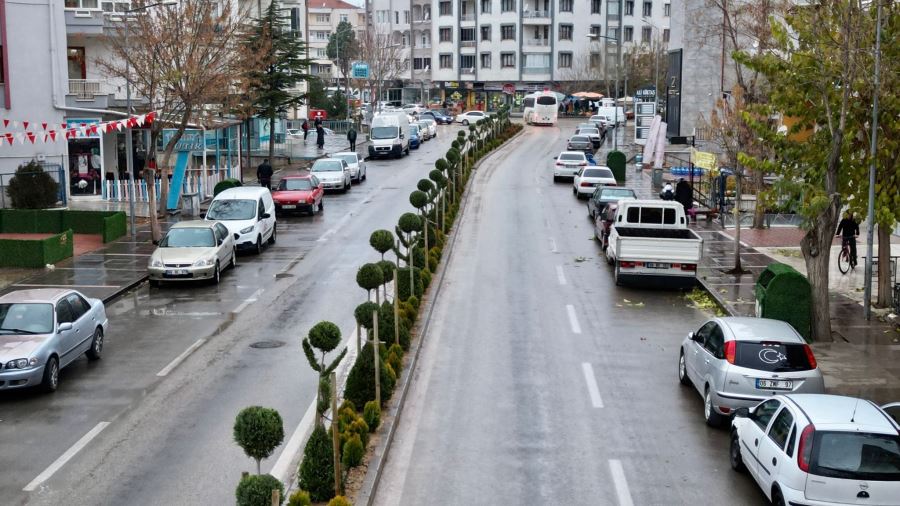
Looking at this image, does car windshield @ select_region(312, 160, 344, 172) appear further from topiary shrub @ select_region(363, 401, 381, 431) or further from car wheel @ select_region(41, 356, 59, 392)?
topiary shrub @ select_region(363, 401, 381, 431)

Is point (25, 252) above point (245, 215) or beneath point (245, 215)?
beneath

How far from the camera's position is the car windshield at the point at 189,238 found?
90.3 ft

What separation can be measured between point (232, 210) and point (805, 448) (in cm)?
2310

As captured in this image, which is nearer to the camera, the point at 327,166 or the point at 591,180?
the point at 591,180

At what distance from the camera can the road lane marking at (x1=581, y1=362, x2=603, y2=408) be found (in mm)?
16984

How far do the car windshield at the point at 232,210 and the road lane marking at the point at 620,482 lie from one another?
64.6 feet

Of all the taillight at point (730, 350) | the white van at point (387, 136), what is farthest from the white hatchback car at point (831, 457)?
the white van at point (387, 136)

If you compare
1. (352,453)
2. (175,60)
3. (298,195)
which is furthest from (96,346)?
(298,195)

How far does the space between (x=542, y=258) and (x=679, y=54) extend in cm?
4431

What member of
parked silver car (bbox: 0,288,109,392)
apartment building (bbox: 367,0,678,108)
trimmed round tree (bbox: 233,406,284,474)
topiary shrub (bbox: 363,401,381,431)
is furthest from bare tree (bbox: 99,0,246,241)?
apartment building (bbox: 367,0,678,108)

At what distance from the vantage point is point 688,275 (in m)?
25.9

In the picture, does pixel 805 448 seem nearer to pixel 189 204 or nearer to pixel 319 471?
pixel 319 471

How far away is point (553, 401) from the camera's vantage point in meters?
17.0

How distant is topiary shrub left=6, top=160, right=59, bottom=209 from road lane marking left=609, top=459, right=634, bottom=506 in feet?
85.3
